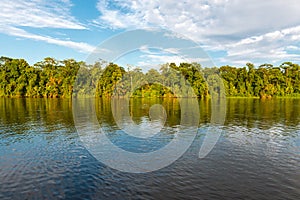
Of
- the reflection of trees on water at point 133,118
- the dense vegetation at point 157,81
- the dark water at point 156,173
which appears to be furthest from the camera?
the dense vegetation at point 157,81

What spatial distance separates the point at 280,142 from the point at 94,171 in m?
24.4

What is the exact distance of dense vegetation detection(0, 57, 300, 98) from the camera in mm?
142750

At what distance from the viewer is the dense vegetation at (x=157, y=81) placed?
142750 mm

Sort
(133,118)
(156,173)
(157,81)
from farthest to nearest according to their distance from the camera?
(157,81), (133,118), (156,173)

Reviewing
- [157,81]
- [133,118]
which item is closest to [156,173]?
[133,118]

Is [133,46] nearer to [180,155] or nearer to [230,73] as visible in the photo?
[180,155]

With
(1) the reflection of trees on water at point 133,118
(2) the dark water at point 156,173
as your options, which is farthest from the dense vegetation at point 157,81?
(2) the dark water at point 156,173

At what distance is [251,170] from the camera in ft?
66.8

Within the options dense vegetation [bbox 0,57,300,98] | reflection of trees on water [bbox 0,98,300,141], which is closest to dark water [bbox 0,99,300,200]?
reflection of trees on water [bbox 0,98,300,141]

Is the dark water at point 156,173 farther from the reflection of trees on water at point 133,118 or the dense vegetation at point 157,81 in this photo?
the dense vegetation at point 157,81

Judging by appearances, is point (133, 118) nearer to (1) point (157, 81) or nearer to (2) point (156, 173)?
(2) point (156, 173)

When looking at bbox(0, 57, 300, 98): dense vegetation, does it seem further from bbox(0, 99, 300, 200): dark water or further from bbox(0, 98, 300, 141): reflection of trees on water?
bbox(0, 99, 300, 200): dark water

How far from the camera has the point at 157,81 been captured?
137500mm

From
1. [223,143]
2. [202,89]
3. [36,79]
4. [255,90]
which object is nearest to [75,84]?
[36,79]
